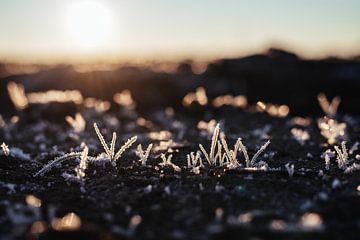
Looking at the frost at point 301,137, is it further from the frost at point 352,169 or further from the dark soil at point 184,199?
the frost at point 352,169

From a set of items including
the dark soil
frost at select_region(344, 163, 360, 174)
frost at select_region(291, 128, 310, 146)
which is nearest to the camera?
the dark soil

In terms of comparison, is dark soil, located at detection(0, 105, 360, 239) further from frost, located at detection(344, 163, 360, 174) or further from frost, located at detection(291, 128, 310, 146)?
frost, located at detection(291, 128, 310, 146)

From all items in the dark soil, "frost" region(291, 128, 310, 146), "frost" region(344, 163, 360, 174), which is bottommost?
"frost" region(291, 128, 310, 146)

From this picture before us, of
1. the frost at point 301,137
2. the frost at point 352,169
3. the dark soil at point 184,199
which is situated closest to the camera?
the dark soil at point 184,199

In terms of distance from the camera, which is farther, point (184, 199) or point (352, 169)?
point (352, 169)

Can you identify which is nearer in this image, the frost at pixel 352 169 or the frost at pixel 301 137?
the frost at pixel 352 169

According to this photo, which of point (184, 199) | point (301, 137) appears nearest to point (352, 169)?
point (184, 199)

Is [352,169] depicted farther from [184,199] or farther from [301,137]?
[301,137]

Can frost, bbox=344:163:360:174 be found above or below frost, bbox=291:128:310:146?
above

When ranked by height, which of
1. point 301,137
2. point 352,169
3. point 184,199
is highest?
point 184,199

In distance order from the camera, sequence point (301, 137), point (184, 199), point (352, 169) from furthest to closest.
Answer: point (301, 137)
point (352, 169)
point (184, 199)

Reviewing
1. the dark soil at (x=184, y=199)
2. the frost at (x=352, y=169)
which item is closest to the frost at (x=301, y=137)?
the dark soil at (x=184, y=199)

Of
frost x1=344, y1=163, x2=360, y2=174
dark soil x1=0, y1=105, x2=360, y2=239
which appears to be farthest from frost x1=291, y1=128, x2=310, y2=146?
frost x1=344, y1=163, x2=360, y2=174
